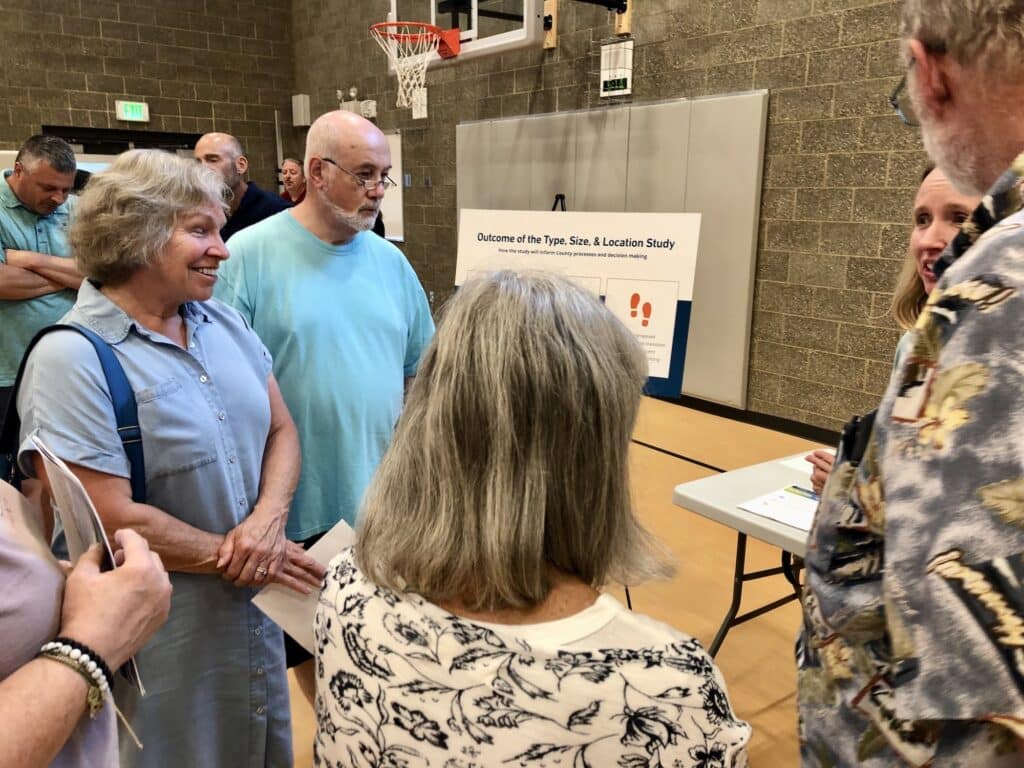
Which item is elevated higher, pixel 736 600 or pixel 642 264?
pixel 642 264

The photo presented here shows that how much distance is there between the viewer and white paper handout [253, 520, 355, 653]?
1.52 m

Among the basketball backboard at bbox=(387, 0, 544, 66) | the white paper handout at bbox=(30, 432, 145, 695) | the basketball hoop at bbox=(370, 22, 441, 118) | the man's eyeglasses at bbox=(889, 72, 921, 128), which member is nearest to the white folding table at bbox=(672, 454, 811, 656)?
the man's eyeglasses at bbox=(889, 72, 921, 128)

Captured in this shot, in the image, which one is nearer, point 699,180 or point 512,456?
point 512,456

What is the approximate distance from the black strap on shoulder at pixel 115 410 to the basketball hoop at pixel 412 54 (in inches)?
191

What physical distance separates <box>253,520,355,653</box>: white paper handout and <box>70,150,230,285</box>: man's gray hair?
644 mm

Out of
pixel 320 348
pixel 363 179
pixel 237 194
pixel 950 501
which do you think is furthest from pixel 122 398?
pixel 237 194

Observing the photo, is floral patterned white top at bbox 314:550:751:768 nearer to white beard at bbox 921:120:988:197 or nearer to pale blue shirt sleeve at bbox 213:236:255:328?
white beard at bbox 921:120:988:197

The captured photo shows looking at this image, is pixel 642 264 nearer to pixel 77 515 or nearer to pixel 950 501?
pixel 77 515

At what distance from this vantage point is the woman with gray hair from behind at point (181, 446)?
131cm

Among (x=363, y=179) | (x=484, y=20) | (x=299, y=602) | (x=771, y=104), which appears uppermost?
(x=484, y=20)

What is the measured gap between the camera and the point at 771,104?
15.1ft

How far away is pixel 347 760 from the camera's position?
0.86m

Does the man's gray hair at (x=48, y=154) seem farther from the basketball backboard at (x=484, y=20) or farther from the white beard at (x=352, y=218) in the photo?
the basketball backboard at (x=484, y=20)

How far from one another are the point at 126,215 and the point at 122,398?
344mm
